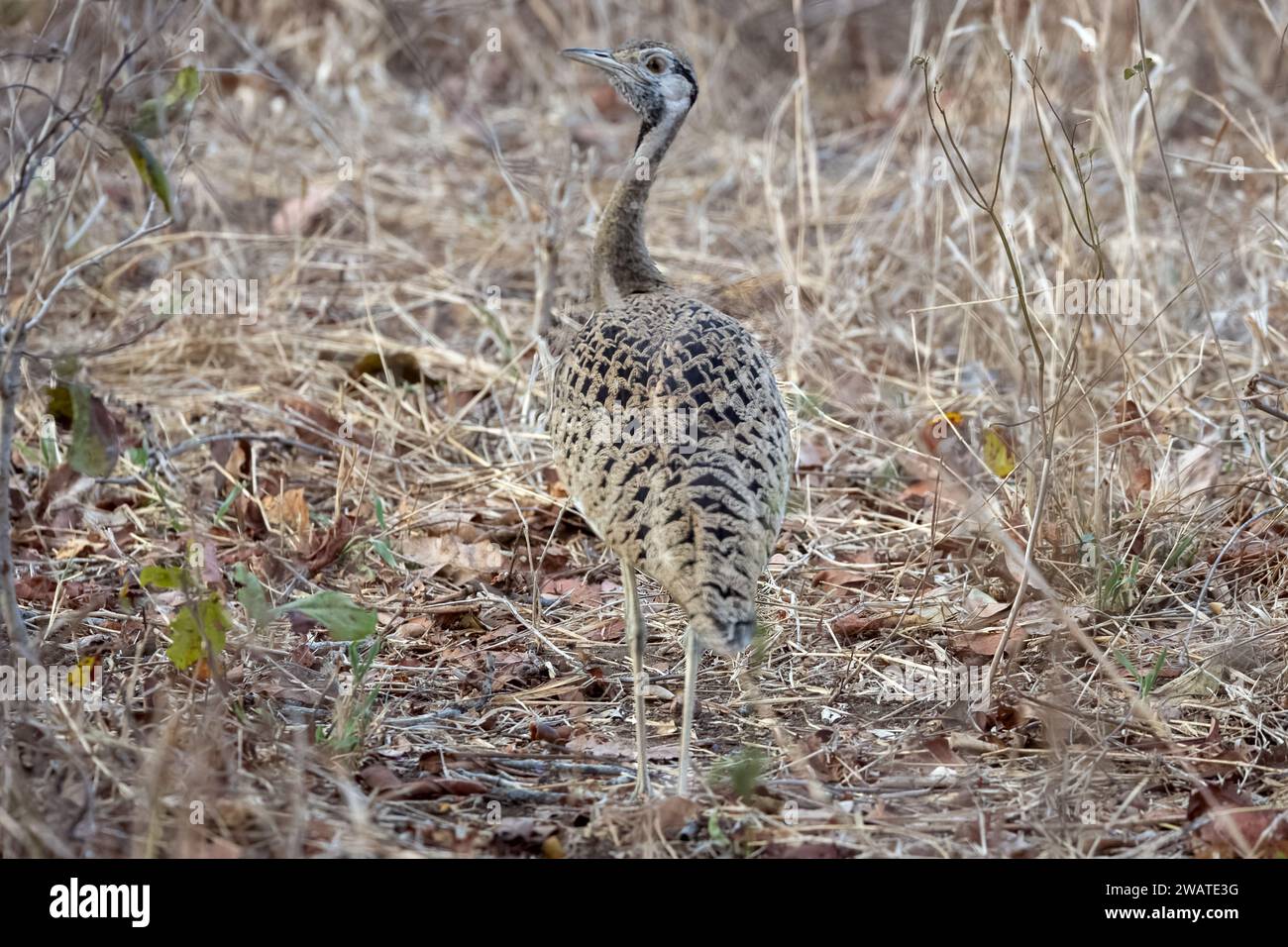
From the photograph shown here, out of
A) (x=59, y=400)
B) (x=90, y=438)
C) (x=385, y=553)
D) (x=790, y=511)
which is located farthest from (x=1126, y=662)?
(x=59, y=400)

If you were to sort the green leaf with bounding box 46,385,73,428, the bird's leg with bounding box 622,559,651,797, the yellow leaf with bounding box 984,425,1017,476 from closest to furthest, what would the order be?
the bird's leg with bounding box 622,559,651,797 → the green leaf with bounding box 46,385,73,428 → the yellow leaf with bounding box 984,425,1017,476

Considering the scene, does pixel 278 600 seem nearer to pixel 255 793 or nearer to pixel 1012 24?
pixel 255 793

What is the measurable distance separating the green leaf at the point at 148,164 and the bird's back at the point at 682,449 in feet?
3.79

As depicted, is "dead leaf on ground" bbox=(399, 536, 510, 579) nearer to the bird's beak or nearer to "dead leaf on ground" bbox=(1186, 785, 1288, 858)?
the bird's beak

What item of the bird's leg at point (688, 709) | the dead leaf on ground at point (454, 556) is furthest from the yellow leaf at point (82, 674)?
the bird's leg at point (688, 709)

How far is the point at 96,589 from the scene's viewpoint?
13.7 ft

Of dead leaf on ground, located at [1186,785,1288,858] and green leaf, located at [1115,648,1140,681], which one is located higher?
green leaf, located at [1115,648,1140,681]

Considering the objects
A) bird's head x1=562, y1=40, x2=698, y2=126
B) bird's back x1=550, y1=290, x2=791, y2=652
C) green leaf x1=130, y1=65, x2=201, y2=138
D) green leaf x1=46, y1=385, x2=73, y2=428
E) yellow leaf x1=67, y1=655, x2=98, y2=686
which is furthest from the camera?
bird's head x1=562, y1=40, x2=698, y2=126

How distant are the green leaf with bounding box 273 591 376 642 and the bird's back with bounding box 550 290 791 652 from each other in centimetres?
62

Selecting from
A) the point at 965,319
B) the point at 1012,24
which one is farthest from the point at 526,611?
the point at 1012,24

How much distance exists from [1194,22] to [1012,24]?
2.75m

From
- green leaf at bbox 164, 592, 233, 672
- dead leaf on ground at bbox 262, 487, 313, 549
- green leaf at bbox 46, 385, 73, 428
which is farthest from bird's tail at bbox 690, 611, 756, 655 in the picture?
green leaf at bbox 46, 385, 73, 428

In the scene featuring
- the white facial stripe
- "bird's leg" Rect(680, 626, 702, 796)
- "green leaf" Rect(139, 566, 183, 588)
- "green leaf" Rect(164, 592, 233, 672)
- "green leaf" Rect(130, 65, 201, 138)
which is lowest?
"bird's leg" Rect(680, 626, 702, 796)

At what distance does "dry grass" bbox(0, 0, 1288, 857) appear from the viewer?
318 cm
